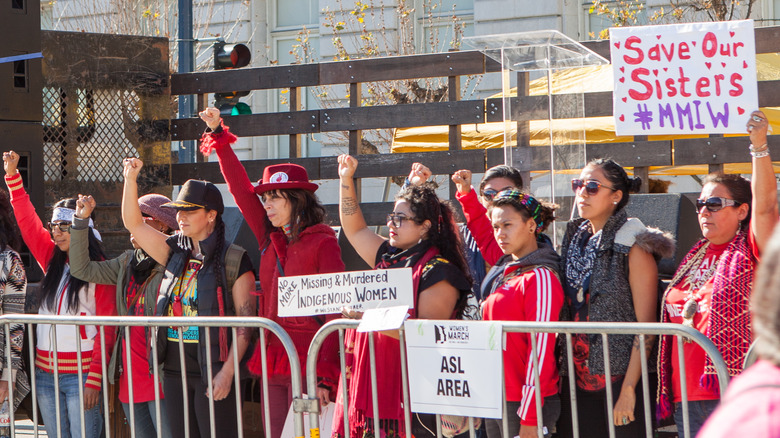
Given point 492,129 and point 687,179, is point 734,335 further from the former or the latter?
point 687,179

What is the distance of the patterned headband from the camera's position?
163 inches

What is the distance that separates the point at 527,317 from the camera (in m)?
3.91

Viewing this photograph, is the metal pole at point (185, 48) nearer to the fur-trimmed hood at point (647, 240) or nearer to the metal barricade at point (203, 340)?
the metal barricade at point (203, 340)

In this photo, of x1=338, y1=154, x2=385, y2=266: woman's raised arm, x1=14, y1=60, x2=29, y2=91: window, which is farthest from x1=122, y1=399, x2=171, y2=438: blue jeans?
x1=14, y1=60, x2=29, y2=91: window

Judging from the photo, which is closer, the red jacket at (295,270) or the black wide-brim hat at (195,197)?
the red jacket at (295,270)

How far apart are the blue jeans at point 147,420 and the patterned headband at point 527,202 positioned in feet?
7.03

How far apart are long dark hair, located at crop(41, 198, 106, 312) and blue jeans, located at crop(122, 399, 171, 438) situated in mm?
766

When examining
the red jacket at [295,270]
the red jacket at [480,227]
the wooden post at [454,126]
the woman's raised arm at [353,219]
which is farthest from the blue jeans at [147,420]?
Result: the wooden post at [454,126]

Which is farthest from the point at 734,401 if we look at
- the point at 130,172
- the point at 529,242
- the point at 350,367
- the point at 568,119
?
the point at 568,119

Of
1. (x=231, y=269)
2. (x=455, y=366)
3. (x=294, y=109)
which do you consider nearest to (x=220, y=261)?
(x=231, y=269)

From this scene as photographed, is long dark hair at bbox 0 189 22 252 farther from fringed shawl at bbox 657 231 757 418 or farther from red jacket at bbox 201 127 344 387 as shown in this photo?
fringed shawl at bbox 657 231 757 418

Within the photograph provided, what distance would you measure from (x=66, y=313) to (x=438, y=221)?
2405mm

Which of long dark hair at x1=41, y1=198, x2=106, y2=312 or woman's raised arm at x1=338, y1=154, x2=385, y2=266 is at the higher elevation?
woman's raised arm at x1=338, y1=154, x2=385, y2=266

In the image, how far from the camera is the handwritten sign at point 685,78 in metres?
5.29
